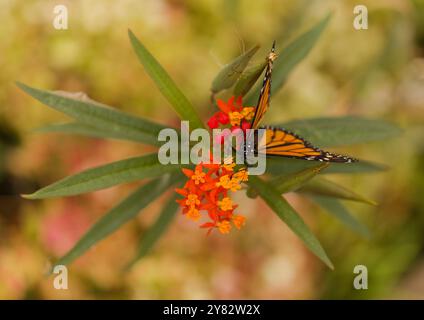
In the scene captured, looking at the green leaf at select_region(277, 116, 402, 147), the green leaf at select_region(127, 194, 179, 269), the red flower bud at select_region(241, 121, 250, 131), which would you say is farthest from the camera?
the green leaf at select_region(127, 194, 179, 269)

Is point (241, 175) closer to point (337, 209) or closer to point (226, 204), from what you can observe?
point (226, 204)

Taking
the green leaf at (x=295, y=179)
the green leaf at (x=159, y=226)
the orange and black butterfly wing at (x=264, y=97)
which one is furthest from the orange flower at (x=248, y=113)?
the green leaf at (x=159, y=226)

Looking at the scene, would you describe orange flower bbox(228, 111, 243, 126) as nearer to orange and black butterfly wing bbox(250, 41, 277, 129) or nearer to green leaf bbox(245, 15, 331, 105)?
orange and black butterfly wing bbox(250, 41, 277, 129)

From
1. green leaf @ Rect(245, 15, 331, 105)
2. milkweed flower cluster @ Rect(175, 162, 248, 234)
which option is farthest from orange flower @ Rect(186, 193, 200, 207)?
green leaf @ Rect(245, 15, 331, 105)

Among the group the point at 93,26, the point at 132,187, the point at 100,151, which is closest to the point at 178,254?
the point at 132,187

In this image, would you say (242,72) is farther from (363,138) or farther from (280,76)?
(363,138)

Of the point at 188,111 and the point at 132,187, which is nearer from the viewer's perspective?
the point at 188,111
